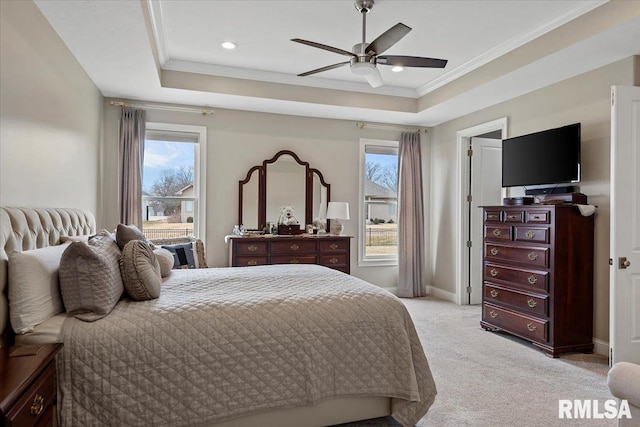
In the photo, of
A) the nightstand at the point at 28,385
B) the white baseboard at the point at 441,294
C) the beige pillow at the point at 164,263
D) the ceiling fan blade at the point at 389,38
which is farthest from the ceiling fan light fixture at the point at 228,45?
the white baseboard at the point at 441,294

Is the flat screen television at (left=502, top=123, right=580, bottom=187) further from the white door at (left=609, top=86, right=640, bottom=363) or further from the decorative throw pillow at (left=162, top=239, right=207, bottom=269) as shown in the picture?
the decorative throw pillow at (left=162, top=239, right=207, bottom=269)

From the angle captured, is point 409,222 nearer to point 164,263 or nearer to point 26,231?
point 164,263

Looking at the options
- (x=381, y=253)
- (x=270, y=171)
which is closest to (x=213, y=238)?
(x=270, y=171)

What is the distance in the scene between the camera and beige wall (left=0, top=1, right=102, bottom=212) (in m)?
2.03

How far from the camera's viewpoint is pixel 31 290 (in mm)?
1693

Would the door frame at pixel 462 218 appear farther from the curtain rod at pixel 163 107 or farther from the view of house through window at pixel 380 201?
the curtain rod at pixel 163 107

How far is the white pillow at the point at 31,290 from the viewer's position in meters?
1.65

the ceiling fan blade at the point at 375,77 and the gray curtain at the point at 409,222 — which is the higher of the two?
the ceiling fan blade at the point at 375,77

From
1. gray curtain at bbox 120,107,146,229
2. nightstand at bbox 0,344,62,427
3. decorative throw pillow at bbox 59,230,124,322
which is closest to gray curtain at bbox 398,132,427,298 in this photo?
gray curtain at bbox 120,107,146,229

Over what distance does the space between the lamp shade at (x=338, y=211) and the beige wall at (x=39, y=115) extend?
2.75 metres

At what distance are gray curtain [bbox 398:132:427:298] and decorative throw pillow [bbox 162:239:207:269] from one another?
2.90 m

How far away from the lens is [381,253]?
5.68m

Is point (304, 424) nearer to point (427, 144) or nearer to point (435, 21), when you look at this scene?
point (435, 21)

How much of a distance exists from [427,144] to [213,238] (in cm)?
348
